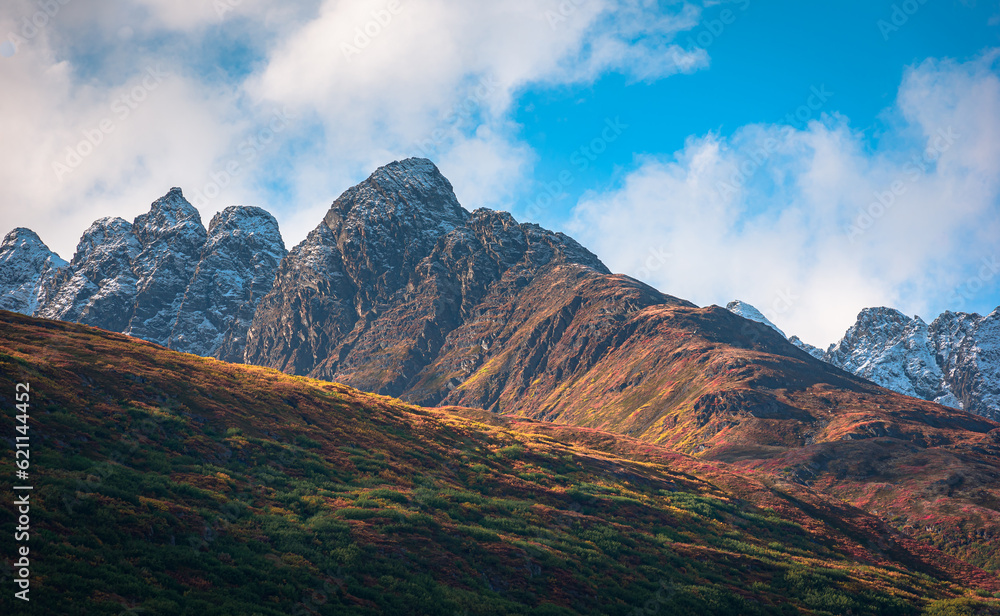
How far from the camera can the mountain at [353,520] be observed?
2281 centimetres

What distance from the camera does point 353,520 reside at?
31234 millimetres

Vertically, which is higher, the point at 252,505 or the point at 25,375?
the point at 25,375

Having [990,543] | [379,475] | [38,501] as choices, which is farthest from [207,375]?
[990,543]

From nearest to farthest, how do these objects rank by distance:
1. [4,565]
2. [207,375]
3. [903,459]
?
[4,565] → [207,375] → [903,459]

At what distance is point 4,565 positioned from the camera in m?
18.5

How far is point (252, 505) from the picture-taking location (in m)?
30.9

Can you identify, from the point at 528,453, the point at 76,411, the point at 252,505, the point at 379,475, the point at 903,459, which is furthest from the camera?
the point at 903,459

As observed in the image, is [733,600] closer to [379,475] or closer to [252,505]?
[379,475]

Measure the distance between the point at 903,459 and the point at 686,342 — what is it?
91263 millimetres

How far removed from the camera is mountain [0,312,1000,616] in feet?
74.8

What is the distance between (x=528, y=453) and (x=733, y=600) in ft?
89.5

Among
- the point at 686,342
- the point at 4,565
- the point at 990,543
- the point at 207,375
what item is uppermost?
the point at 686,342

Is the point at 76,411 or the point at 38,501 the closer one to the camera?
the point at 38,501

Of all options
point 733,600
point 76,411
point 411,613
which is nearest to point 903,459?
point 733,600
